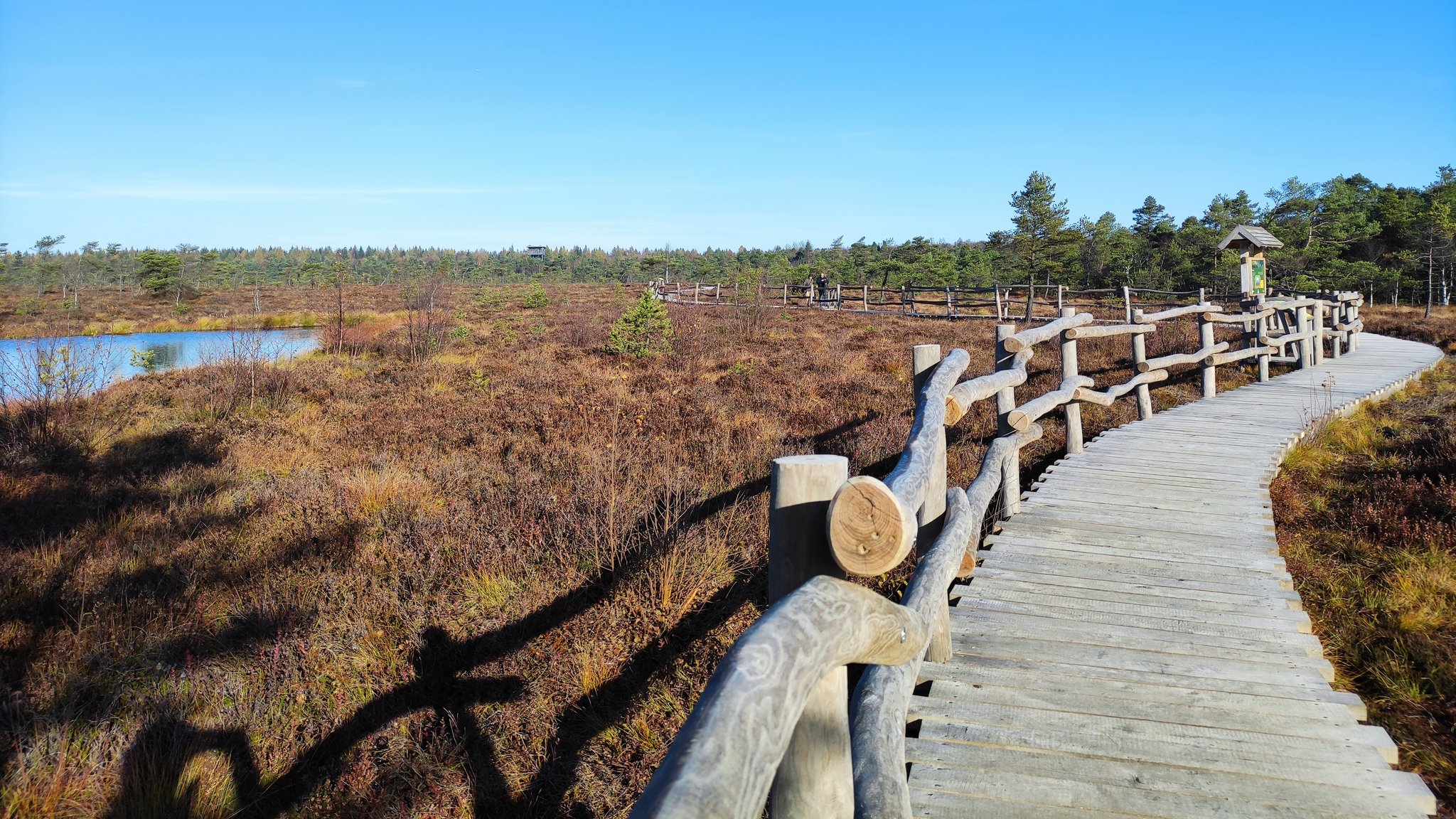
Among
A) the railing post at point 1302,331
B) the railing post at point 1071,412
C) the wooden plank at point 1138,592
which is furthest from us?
the railing post at point 1302,331

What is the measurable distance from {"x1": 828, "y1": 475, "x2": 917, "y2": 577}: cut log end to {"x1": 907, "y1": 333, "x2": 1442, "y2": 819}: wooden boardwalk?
1.05 metres

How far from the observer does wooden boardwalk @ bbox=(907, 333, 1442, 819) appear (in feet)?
7.45

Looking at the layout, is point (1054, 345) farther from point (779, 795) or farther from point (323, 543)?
point (779, 795)

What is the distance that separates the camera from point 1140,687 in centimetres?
287

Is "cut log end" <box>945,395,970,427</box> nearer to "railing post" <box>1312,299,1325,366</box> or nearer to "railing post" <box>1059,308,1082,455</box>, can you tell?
"railing post" <box>1059,308,1082,455</box>

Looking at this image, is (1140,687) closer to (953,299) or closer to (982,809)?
(982,809)

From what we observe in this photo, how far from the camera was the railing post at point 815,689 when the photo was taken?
1.54 m

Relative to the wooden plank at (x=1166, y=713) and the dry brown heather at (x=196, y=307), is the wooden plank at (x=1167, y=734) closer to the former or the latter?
the wooden plank at (x=1166, y=713)

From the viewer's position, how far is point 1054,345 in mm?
15953

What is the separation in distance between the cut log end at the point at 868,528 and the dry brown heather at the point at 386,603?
2093 mm

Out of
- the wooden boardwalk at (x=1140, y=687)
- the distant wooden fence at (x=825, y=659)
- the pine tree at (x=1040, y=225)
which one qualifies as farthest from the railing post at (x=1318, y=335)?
the pine tree at (x=1040, y=225)

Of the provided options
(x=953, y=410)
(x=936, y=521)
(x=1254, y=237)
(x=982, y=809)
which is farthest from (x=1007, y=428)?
(x=1254, y=237)

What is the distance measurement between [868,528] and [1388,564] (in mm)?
4380

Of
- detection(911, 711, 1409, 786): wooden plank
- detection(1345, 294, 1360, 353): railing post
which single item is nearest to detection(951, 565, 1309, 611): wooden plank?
detection(911, 711, 1409, 786): wooden plank
